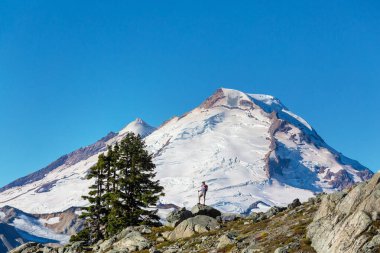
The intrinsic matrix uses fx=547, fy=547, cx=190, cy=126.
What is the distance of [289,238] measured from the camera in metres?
33.9

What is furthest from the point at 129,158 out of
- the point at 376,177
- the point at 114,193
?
the point at 376,177

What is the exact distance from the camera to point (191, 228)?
49.7m

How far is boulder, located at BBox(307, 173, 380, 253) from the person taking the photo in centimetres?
2697

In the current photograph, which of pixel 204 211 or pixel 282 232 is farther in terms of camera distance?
pixel 204 211

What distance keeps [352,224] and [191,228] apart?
77.0ft

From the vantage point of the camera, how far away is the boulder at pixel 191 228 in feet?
162

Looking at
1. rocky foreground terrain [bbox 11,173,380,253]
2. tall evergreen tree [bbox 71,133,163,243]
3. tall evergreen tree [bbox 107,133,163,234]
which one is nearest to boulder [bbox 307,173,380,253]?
rocky foreground terrain [bbox 11,173,380,253]

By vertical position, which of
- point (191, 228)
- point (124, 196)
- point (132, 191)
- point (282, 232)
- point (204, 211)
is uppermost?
point (132, 191)

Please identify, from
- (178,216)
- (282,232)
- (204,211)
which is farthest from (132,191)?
(282,232)

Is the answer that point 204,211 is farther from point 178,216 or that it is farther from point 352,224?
point 352,224

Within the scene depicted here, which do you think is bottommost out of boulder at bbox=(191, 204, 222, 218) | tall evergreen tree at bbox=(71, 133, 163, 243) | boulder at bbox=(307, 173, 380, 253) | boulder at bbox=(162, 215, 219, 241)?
boulder at bbox=(307, 173, 380, 253)

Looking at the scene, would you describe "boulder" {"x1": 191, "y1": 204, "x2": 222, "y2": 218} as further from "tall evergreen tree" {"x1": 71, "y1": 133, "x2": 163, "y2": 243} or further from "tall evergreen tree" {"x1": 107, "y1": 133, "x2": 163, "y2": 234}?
"tall evergreen tree" {"x1": 71, "y1": 133, "x2": 163, "y2": 243}

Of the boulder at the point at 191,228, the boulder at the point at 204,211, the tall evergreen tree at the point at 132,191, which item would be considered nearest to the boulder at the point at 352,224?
the boulder at the point at 191,228

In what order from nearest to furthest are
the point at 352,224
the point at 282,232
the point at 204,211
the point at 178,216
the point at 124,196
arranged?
the point at 352,224, the point at 282,232, the point at 178,216, the point at 204,211, the point at 124,196
